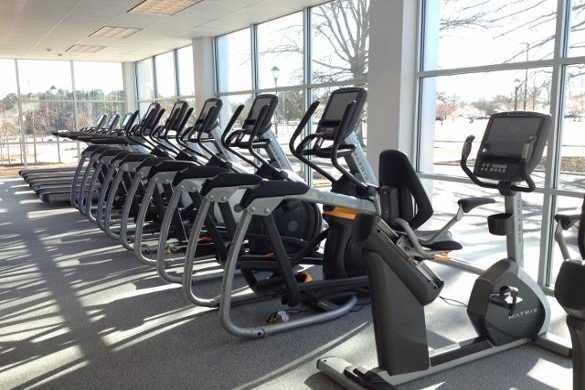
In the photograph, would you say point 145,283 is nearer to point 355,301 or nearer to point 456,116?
point 355,301

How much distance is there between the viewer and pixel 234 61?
9.01 metres

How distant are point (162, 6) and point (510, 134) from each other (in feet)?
17.6

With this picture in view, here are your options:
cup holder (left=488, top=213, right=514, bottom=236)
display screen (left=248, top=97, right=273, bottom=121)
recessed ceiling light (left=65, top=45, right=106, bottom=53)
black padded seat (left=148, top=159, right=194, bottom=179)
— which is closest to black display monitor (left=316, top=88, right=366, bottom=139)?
display screen (left=248, top=97, right=273, bottom=121)

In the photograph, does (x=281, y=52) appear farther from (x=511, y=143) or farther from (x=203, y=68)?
(x=511, y=143)

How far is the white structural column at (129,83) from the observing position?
1330cm

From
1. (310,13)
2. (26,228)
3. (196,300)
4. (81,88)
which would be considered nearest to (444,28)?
(310,13)

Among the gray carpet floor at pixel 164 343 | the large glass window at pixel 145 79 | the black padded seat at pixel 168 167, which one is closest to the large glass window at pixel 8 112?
the large glass window at pixel 145 79

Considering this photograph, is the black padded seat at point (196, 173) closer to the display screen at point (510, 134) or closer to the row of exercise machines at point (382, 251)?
the row of exercise machines at point (382, 251)

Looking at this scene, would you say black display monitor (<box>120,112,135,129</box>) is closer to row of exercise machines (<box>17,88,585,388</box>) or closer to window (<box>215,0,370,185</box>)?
window (<box>215,0,370,185</box>)

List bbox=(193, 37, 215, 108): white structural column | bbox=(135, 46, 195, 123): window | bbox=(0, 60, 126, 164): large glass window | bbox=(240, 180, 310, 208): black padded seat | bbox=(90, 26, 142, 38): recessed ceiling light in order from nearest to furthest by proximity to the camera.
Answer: bbox=(240, 180, 310, 208): black padded seat → bbox=(90, 26, 142, 38): recessed ceiling light → bbox=(193, 37, 215, 108): white structural column → bbox=(135, 46, 195, 123): window → bbox=(0, 60, 126, 164): large glass window

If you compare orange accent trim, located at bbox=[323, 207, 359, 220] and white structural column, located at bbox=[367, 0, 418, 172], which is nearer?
orange accent trim, located at bbox=[323, 207, 359, 220]

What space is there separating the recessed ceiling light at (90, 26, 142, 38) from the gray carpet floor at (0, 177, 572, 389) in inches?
194

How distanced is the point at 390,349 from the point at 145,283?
2430 millimetres

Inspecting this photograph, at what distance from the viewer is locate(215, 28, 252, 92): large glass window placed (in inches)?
335
